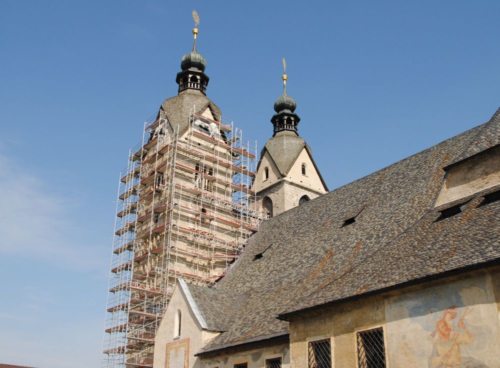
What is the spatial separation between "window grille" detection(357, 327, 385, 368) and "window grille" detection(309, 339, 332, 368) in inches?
36.5

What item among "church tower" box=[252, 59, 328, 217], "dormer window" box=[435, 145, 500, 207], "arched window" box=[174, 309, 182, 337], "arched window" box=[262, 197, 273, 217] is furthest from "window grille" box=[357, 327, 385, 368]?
"arched window" box=[262, 197, 273, 217]

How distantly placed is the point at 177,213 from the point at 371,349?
19863 millimetres

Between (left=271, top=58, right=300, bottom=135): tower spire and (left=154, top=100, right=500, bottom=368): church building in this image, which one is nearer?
(left=154, top=100, right=500, bottom=368): church building

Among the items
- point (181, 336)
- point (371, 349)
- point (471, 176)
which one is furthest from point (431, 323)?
point (181, 336)

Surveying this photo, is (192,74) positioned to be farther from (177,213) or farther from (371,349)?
(371,349)

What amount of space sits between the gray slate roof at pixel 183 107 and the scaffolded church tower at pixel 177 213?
0.19 feet

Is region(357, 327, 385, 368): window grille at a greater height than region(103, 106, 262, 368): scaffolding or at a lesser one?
lesser

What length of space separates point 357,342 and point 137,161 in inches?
1030

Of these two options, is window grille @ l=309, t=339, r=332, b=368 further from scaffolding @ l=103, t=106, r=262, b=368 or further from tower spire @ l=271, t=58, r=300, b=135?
tower spire @ l=271, t=58, r=300, b=135

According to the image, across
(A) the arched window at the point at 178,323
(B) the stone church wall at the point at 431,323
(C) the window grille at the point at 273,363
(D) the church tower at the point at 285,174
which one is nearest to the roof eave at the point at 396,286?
(B) the stone church wall at the point at 431,323

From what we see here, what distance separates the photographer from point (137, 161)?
125 feet

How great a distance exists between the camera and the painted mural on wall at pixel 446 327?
11633 millimetres

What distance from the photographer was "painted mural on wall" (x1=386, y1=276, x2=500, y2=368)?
11.6 meters

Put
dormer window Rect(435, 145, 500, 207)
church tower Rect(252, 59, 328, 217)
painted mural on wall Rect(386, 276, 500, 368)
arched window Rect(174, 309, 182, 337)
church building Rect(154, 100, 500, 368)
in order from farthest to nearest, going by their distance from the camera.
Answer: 1. church tower Rect(252, 59, 328, 217)
2. arched window Rect(174, 309, 182, 337)
3. dormer window Rect(435, 145, 500, 207)
4. church building Rect(154, 100, 500, 368)
5. painted mural on wall Rect(386, 276, 500, 368)
